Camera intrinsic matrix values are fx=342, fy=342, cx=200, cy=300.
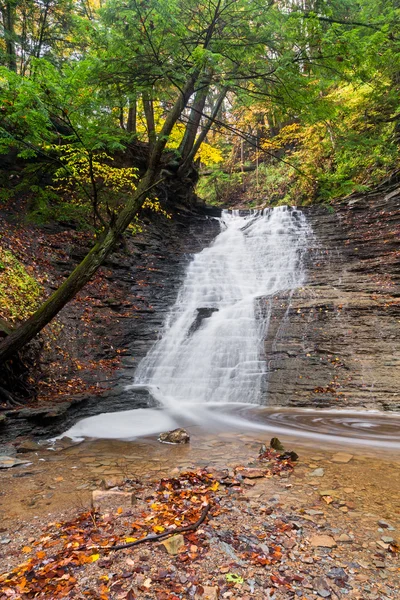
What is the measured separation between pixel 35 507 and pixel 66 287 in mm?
3216

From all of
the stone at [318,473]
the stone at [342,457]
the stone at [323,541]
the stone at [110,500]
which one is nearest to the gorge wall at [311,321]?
the stone at [342,457]

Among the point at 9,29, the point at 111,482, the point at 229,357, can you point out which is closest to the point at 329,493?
the point at 111,482

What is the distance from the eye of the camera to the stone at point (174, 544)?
6.96 feet

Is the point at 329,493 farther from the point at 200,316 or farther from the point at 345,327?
the point at 200,316

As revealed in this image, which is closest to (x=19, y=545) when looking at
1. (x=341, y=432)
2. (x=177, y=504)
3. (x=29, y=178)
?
(x=177, y=504)

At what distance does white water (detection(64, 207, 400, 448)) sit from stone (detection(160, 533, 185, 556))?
132 inches

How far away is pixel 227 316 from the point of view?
10.2 meters

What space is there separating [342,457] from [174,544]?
2.68 m

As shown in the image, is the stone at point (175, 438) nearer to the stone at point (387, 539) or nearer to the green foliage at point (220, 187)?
the stone at point (387, 539)

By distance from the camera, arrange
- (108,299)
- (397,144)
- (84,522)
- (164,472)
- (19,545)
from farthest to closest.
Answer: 1. (397,144)
2. (108,299)
3. (164,472)
4. (84,522)
5. (19,545)

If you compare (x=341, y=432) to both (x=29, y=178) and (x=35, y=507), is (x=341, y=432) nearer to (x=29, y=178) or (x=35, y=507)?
(x=35, y=507)

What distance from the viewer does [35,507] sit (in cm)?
295

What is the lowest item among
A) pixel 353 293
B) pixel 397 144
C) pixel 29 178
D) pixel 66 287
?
pixel 66 287

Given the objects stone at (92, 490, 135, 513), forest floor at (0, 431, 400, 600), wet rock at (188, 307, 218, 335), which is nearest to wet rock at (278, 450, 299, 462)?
forest floor at (0, 431, 400, 600)
